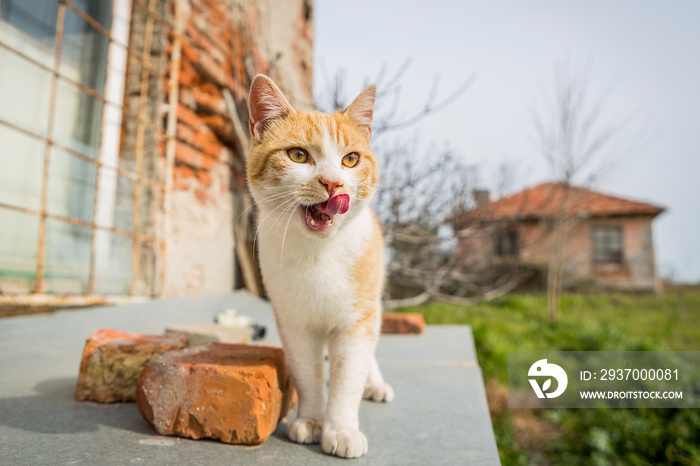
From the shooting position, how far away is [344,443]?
1134mm

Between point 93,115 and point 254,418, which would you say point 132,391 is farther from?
point 93,115

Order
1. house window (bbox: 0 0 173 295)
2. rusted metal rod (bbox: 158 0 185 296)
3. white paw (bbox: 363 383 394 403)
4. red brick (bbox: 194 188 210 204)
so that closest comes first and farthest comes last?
white paw (bbox: 363 383 394 403), house window (bbox: 0 0 173 295), rusted metal rod (bbox: 158 0 185 296), red brick (bbox: 194 188 210 204)

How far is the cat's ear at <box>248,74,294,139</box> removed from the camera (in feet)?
4.18

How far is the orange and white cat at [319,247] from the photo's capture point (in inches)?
45.4

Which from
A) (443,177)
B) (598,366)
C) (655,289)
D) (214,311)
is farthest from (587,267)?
(214,311)

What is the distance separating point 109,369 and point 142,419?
0.22m

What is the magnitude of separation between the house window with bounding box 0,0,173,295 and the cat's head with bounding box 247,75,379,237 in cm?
173

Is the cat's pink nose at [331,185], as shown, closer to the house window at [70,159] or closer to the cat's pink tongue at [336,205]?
the cat's pink tongue at [336,205]

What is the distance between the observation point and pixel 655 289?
12.4 m

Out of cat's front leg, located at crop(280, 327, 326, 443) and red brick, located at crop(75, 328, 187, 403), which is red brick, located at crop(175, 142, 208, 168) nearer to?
red brick, located at crop(75, 328, 187, 403)

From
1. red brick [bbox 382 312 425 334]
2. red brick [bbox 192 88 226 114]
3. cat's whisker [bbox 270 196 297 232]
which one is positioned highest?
red brick [bbox 192 88 226 114]

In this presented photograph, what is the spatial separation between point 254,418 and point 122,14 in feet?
9.76

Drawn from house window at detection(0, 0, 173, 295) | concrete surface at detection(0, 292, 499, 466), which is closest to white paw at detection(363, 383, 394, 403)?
concrete surface at detection(0, 292, 499, 466)

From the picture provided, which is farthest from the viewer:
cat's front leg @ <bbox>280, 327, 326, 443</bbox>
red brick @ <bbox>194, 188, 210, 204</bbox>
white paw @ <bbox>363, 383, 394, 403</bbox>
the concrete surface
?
red brick @ <bbox>194, 188, 210, 204</bbox>
